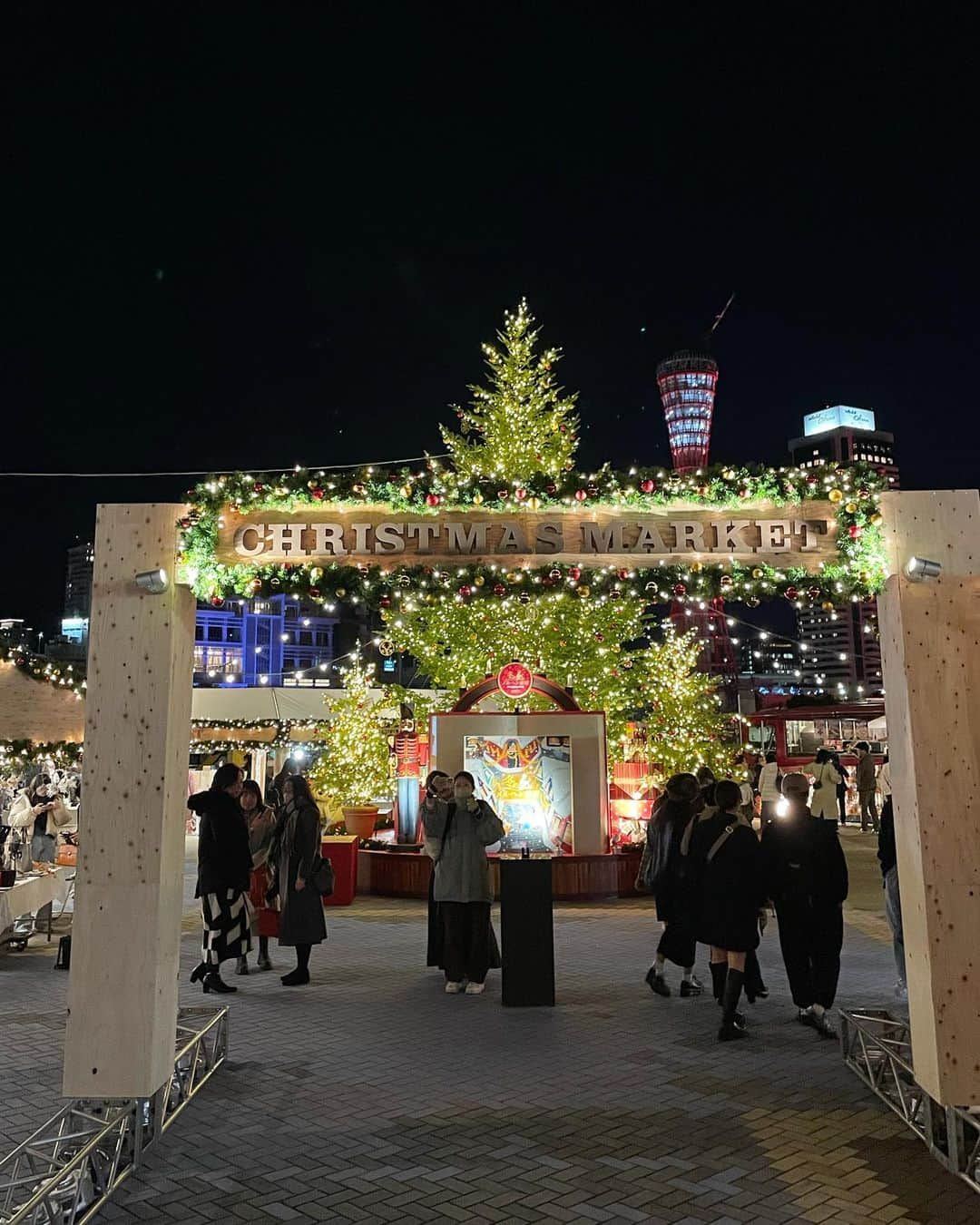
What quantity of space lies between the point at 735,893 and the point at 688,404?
65.5m

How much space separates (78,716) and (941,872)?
979 centimetres

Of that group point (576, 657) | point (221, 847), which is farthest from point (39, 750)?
point (576, 657)

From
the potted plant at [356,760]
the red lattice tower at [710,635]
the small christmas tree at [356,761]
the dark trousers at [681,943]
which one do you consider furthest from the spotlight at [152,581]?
the red lattice tower at [710,635]

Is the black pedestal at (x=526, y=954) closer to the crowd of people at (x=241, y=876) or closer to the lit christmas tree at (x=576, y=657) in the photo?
the crowd of people at (x=241, y=876)

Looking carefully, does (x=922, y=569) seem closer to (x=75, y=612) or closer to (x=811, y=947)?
(x=811, y=947)

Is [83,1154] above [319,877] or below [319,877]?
below

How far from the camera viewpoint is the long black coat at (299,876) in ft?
26.9

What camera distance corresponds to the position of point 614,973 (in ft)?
27.7

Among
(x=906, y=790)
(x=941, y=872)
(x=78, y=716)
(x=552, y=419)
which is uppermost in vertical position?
(x=552, y=419)

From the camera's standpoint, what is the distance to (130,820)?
488 cm

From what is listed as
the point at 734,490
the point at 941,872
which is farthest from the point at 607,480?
the point at 941,872

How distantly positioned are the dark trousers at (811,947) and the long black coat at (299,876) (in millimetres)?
3914

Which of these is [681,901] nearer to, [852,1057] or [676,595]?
[852,1057]

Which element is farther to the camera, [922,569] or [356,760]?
[356,760]
